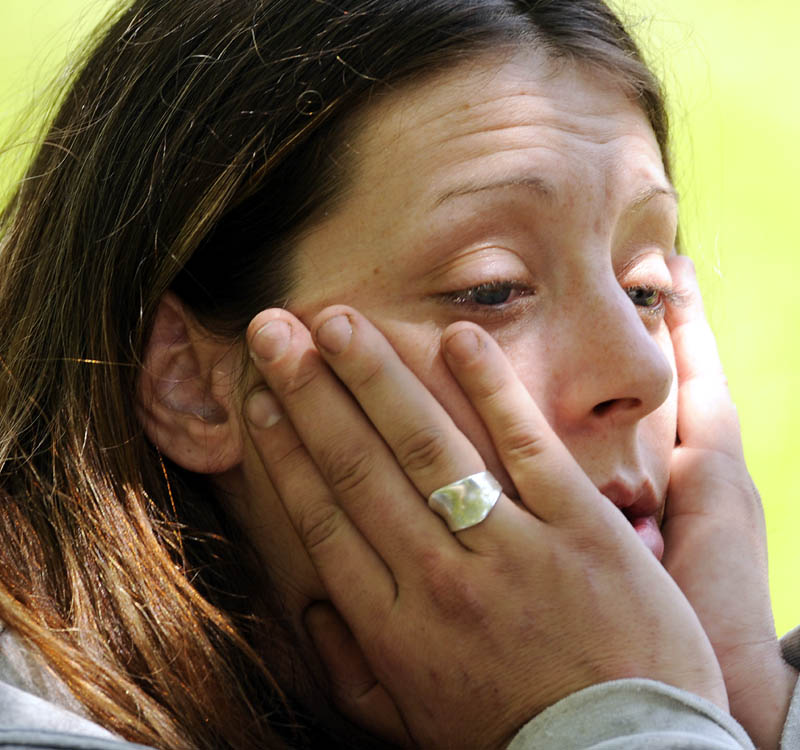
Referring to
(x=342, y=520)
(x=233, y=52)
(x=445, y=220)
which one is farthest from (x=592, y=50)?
(x=342, y=520)

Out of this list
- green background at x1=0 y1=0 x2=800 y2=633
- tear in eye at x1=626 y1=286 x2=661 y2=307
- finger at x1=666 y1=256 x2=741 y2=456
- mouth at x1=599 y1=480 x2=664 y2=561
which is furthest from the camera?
green background at x1=0 y1=0 x2=800 y2=633

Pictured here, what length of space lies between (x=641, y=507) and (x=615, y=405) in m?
0.33

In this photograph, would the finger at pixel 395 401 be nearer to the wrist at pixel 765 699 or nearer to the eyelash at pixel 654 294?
the eyelash at pixel 654 294

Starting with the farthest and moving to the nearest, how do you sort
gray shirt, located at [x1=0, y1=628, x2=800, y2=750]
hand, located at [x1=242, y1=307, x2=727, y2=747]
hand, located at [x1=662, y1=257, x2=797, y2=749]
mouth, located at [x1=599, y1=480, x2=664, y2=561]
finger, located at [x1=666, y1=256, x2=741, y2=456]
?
finger, located at [x1=666, y1=256, x2=741, y2=456] → hand, located at [x1=662, y1=257, x2=797, y2=749] → mouth, located at [x1=599, y1=480, x2=664, y2=561] → hand, located at [x1=242, y1=307, x2=727, y2=747] → gray shirt, located at [x1=0, y1=628, x2=800, y2=750]

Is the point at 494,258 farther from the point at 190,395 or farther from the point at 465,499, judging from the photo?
the point at 190,395

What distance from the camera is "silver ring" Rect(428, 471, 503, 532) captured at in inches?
87.7

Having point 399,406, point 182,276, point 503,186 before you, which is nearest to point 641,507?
point 399,406

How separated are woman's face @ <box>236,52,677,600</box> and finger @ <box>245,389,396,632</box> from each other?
9.3 inches

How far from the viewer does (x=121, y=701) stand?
2.10 metres

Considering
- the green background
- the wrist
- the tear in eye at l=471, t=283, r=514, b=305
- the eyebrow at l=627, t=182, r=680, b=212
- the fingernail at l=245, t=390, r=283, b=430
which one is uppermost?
the tear in eye at l=471, t=283, r=514, b=305

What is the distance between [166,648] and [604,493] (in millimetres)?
912

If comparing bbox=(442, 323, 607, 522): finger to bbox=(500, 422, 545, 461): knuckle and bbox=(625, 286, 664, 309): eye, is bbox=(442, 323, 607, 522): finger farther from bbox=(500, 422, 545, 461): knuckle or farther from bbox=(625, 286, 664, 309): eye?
bbox=(625, 286, 664, 309): eye

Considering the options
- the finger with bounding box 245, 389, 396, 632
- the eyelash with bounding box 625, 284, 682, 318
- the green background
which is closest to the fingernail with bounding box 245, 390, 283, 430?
the finger with bounding box 245, 389, 396, 632

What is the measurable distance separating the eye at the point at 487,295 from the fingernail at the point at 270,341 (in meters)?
0.33
